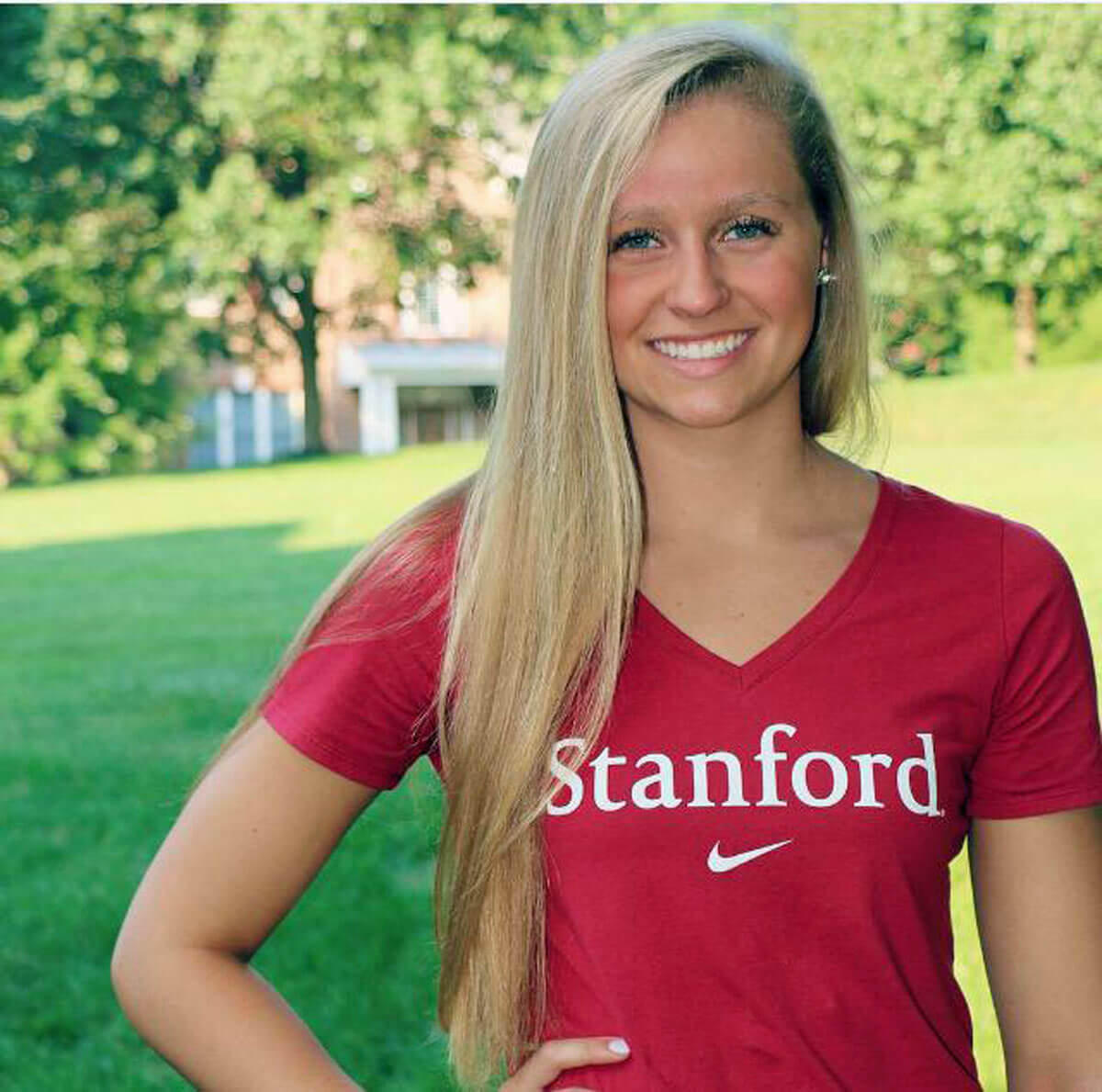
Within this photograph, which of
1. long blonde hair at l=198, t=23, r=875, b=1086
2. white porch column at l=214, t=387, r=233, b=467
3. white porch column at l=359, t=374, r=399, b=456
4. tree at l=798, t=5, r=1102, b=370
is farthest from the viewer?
white porch column at l=359, t=374, r=399, b=456

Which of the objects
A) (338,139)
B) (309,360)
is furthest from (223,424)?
(338,139)

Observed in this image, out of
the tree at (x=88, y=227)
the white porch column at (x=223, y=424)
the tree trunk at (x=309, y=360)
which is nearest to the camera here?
the tree at (x=88, y=227)

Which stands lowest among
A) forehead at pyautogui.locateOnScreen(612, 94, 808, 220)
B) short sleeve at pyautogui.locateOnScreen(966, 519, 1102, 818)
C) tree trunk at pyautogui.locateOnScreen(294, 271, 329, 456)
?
tree trunk at pyautogui.locateOnScreen(294, 271, 329, 456)

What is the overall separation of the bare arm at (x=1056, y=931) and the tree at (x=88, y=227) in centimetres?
3151

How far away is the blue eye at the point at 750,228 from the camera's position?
6.33 feet

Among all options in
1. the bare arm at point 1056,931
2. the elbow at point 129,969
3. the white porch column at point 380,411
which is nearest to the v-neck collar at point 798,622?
the bare arm at point 1056,931

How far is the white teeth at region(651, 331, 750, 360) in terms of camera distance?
76.3 inches

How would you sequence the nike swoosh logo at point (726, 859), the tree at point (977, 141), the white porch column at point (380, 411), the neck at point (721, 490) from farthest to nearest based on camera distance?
the white porch column at point (380, 411) < the tree at point (977, 141) < the neck at point (721, 490) < the nike swoosh logo at point (726, 859)

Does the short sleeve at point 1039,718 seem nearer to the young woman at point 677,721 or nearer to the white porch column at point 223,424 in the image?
the young woman at point 677,721

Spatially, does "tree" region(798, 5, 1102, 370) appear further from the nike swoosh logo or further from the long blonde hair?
the nike swoosh logo

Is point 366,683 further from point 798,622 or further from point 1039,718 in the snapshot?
point 1039,718

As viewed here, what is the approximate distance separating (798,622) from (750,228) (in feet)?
1.33

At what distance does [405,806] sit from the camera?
6.54 m

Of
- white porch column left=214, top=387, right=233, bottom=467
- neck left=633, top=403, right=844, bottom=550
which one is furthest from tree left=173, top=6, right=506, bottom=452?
neck left=633, top=403, right=844, bottom=550
